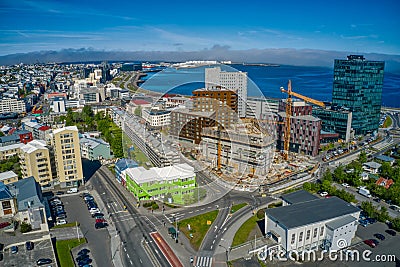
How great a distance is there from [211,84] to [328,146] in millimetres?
6739

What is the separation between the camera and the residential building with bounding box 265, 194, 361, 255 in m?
6.95

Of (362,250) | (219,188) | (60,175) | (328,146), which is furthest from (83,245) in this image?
(328,146)

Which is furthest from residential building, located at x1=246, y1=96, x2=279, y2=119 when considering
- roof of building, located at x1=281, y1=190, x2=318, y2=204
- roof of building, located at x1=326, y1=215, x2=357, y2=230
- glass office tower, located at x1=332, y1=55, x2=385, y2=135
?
roof of building, located at x1=326, y1=215, x2=357, y2=230

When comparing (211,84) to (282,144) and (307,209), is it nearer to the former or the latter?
(282,144)

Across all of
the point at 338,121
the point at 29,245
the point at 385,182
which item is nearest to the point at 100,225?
the point at 29,245

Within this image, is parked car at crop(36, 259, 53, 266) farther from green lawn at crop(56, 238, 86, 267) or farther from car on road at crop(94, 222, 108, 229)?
car on road at crop(94, 222, 108, 229)

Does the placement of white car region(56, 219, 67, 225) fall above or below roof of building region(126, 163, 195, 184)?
below

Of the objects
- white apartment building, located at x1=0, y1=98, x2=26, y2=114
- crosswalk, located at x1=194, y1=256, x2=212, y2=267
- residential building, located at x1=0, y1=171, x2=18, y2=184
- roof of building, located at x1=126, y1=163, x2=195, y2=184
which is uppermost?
white apartment building, located at x1=0, y1=98, x2=26, y2=114

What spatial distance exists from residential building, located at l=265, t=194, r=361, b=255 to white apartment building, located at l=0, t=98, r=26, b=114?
2366cm

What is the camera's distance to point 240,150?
11.4 m

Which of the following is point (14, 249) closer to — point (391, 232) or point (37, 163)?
point (37, 163)

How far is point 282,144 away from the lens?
14.9 metres

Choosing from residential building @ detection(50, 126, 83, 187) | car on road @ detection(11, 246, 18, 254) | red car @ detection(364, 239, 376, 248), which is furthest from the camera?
residential building @ detection(50, 126, 83, 187)

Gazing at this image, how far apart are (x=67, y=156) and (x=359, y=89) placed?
615 inches
